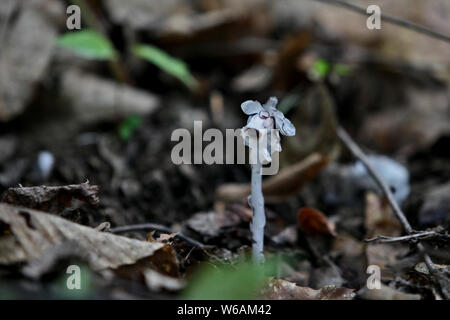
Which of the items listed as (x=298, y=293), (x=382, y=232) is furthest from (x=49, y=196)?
(x=382, y=232)

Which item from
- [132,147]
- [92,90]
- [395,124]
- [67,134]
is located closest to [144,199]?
[132,147]

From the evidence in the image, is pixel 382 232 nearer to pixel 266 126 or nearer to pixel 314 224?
pixel 314 224

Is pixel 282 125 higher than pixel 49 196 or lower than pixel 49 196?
higher

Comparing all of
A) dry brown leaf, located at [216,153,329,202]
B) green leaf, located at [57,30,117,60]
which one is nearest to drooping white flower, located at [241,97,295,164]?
dry brown leaf, located at [216,153,329,202]

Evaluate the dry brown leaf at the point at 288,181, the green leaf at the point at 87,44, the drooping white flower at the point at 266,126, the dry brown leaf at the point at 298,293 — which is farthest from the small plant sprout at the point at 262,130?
the green leaf at the point at 87,44

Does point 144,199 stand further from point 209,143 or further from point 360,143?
point 360,143

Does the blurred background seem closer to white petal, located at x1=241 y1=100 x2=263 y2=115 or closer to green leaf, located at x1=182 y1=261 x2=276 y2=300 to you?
green leaf, located at x1=182 y1=261 x2=276 y2=300

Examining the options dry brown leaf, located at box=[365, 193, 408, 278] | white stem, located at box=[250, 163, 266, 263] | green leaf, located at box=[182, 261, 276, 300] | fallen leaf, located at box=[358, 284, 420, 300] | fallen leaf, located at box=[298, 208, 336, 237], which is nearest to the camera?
green leaf, located at box=[182, 261, 276, 300]
